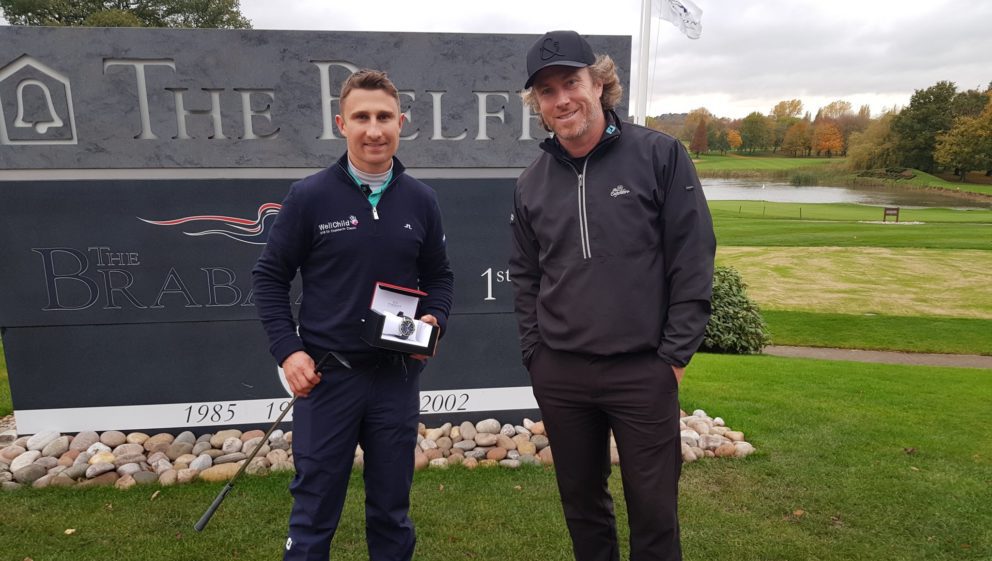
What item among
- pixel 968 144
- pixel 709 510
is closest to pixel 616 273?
pixel 709 510

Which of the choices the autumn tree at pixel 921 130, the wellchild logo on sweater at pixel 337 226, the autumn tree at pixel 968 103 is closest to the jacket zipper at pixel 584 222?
the wellchild logo on sweater at pixel 337 226

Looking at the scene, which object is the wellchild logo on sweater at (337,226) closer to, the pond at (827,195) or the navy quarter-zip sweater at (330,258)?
the navy quarter-zip sweater at (330,258)

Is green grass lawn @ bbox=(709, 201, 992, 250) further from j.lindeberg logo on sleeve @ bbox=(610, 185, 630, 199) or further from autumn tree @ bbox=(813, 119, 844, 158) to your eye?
j.lindeberg logo on sleeve @ bbox=(610, 185, 630, 199)

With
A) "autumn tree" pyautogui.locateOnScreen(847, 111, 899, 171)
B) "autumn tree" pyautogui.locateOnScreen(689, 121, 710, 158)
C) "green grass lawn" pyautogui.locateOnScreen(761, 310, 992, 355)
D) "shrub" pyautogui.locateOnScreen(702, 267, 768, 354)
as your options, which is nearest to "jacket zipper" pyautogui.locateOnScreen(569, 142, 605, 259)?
"shrub" pyautogui.locateOnScreen(702, 267, 768, 354)

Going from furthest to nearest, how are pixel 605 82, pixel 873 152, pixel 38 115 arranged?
pixel 873 152 < pixel 38 115 < pixel 605 82

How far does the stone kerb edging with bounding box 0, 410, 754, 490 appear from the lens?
364 centimetres

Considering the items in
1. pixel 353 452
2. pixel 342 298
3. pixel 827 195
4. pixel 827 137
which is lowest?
pixel 827 195

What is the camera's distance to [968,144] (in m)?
40.6

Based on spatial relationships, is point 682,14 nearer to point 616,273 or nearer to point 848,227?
point 616,273

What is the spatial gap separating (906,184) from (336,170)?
170 ft

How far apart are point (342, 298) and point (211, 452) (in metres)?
2.55

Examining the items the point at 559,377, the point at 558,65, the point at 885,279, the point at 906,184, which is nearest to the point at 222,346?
the point at 559,377

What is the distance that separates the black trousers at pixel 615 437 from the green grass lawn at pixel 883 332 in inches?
354

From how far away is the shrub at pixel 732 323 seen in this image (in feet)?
27.8
